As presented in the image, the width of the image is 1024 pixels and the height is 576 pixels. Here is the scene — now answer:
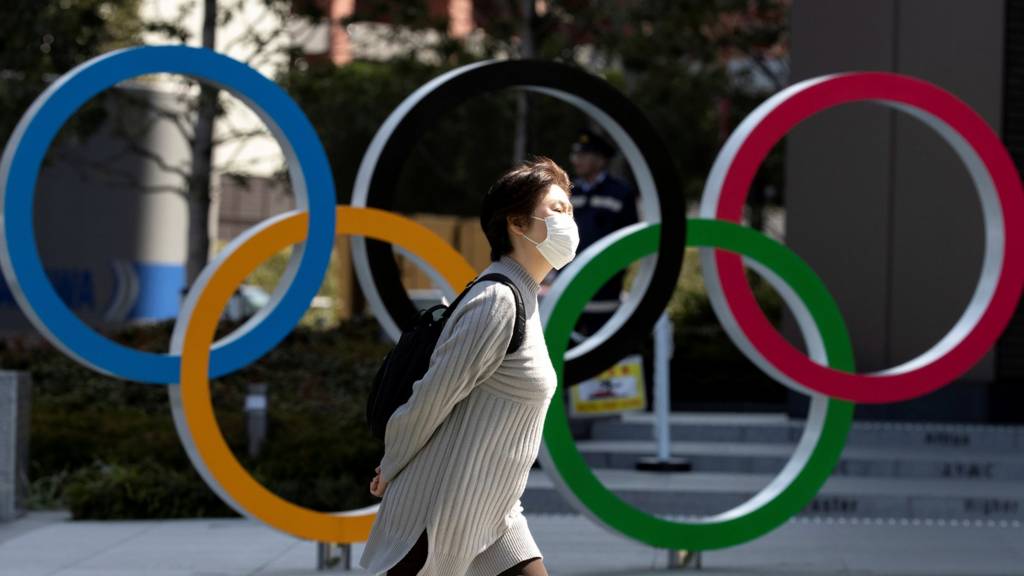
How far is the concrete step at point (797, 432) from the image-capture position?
11336 mm

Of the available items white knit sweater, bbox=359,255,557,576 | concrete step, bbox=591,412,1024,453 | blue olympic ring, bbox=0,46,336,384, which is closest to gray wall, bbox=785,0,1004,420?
concrete step, bbox=591,412,1024,453

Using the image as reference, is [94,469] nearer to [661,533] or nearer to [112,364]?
[112,364]

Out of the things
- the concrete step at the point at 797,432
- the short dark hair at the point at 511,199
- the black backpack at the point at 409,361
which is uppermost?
the short dark hair at the point at 511,199

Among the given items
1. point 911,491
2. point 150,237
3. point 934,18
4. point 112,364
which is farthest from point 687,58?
point 112,364

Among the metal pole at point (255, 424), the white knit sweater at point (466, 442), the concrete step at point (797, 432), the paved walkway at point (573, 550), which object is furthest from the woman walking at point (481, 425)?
the concrete step at point (797, 432)

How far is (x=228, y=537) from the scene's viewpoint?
8922mm

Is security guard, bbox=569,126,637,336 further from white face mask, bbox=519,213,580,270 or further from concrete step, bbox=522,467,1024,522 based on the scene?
white face mask, bbox=519,213,580,270

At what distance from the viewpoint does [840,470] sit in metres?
10.7

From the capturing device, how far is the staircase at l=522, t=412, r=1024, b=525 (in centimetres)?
980

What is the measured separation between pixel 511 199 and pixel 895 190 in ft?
26.5

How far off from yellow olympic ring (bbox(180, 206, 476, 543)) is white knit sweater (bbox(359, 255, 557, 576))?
3137mm

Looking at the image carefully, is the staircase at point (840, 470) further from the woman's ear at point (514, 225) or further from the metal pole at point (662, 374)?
the woman's ear at point (514, 225)

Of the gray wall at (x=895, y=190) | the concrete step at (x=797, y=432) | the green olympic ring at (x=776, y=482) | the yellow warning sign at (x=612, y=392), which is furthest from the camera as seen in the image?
the gray wall at (x=895, y=190)

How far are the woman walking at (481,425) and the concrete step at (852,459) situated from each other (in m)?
6.67
